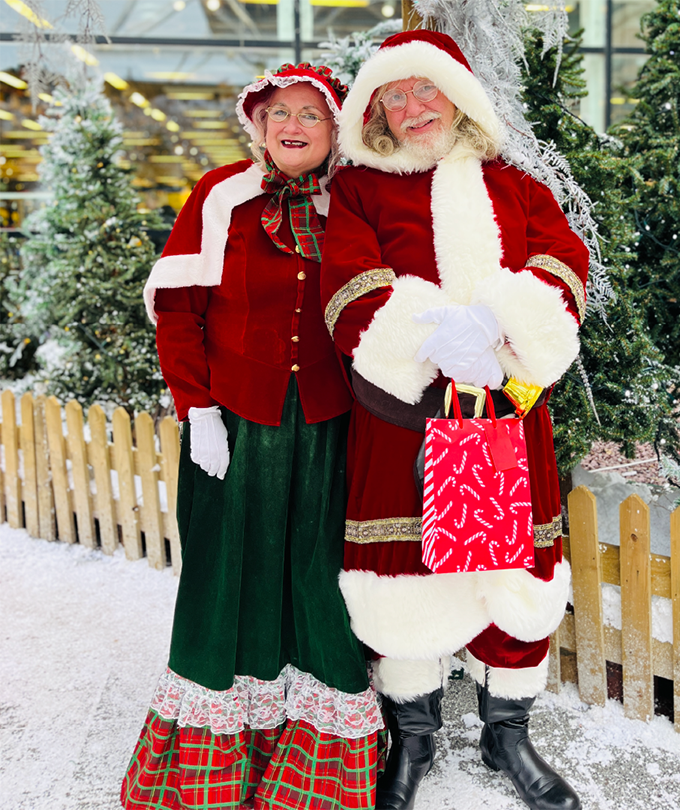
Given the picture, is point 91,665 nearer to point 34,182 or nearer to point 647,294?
point 647,294

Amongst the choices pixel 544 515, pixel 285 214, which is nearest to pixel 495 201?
pixel 285 214

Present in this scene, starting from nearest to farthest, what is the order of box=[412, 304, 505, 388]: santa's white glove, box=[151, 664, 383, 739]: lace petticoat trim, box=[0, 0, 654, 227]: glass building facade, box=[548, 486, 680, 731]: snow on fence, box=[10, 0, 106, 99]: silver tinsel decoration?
box=[412, 304, 505, 388]: santa's white glove
box=[151, 664, 383, 739]: lace petticoat trim
box=[548, 486, 680, 731]: snow on fence
box=[10, 0, 106, 99]: silver tinsel decoration
box=[0, 0, 654, 227]: glass building facade

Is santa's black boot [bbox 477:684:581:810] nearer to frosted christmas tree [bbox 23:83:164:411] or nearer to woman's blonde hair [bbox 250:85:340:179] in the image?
woman's blonde hair [bbox 250:85:340:179]

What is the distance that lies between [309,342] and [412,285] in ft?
1.33

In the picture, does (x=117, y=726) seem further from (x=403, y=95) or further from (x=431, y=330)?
(x=403, y=95)

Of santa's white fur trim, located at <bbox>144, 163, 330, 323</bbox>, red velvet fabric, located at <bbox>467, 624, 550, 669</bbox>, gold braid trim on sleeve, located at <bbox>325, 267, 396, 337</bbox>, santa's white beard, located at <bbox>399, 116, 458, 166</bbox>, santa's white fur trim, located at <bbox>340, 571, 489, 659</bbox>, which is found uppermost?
santa's white beard, located at <bbox>399, 116, 458, 166</bbox>

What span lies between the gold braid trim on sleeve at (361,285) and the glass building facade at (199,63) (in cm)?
Answer: 715

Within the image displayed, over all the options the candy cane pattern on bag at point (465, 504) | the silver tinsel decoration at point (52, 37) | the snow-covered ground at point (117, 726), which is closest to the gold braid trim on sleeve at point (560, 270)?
the candy cane pattern on bag at point (465, 504)

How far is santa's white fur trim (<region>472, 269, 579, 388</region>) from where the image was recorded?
1710 millimetres

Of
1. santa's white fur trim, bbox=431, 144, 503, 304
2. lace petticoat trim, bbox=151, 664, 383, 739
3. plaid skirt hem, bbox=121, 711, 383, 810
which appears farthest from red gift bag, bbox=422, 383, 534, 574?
plaid skirt hem, bbox=121, 711, 383, 810

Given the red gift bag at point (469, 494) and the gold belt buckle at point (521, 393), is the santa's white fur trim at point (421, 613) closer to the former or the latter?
the red gift bag at point (469, 494)

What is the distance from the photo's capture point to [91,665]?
287cm

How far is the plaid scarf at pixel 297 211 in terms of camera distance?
2.03 m

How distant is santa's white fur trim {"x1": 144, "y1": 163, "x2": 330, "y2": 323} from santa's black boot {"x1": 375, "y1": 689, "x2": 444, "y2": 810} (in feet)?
4.64
